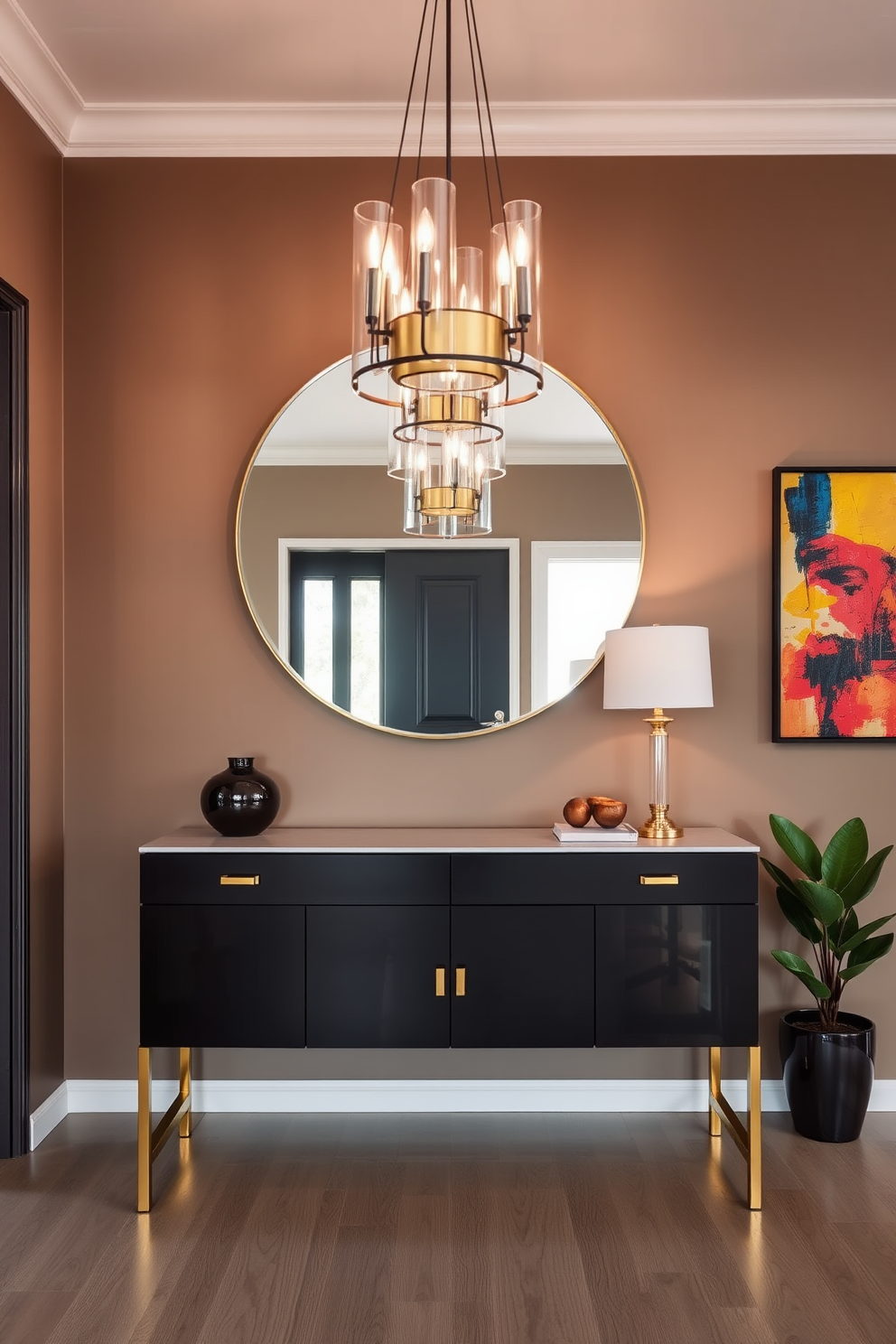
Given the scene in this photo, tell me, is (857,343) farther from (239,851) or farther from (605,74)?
(239,851)

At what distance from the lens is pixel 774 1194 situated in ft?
8.61

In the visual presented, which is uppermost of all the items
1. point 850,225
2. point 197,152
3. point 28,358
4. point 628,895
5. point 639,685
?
point 197,152

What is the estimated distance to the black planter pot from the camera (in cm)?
286

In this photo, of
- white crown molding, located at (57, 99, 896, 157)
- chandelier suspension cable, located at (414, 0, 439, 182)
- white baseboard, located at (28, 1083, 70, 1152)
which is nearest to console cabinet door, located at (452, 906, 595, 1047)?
white baseboard, located at (28, 1083, 70, 1152)

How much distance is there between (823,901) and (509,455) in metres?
1.56

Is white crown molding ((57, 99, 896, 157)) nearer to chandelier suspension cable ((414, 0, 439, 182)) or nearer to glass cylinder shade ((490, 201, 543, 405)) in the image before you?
chandelier suspension cable ((414, 0, 439, 182))

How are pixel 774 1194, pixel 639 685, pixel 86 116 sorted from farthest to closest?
pixel 86 116 → pixel 639 685 → pixel 774 1194

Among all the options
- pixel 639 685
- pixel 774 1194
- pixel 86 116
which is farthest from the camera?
pixel 86 116

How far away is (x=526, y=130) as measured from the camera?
3.16 m

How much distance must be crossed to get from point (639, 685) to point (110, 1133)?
2.00m

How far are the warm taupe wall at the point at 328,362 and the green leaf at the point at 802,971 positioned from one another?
1.00 feet

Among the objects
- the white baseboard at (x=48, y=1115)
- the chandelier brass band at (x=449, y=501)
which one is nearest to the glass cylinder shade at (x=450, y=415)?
the chandelier brass band at (x=449, y=501)

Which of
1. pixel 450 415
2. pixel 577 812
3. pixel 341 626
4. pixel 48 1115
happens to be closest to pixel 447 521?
pixel 341 626

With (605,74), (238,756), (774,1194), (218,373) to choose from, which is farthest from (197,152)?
(774,1194)
